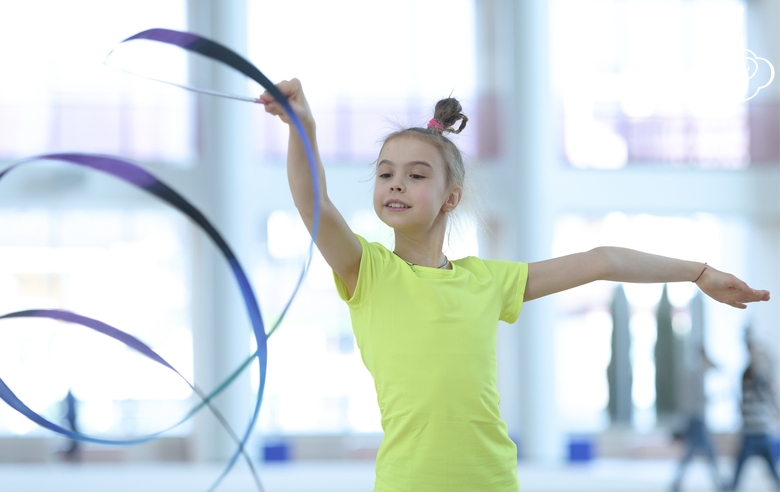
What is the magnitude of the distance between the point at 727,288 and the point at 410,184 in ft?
2.15

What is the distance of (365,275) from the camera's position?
1.57 meters

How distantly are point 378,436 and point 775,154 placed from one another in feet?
15.7

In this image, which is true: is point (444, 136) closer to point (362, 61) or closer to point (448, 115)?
point (448, 115)

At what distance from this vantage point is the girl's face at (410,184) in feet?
5.28

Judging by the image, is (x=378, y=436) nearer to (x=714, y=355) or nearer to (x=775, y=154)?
(x=714, y=355)

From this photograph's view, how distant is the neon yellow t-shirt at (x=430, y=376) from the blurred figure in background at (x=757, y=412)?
4555 millimetres

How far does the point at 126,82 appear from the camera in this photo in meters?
8.05

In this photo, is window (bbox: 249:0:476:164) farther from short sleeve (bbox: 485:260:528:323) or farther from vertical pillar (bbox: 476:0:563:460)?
short sleeve (bbox: 485:260:528:323)

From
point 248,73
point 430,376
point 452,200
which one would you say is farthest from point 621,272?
point 248,73

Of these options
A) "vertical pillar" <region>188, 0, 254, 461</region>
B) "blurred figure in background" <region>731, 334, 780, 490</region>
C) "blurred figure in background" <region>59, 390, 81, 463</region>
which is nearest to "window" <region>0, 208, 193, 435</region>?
"blurred figure in background" <region>59, 390, 81, 463</region>

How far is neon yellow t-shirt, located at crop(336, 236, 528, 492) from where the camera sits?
1510 mm

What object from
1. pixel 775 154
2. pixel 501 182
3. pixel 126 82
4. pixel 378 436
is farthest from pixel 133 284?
pixel 775 154

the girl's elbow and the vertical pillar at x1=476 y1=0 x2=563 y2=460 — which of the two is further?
the vertical pillar at x1=476 y1=0 x2=563 y2=460

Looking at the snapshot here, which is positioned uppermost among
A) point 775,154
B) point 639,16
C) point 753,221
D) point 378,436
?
point 639,16
